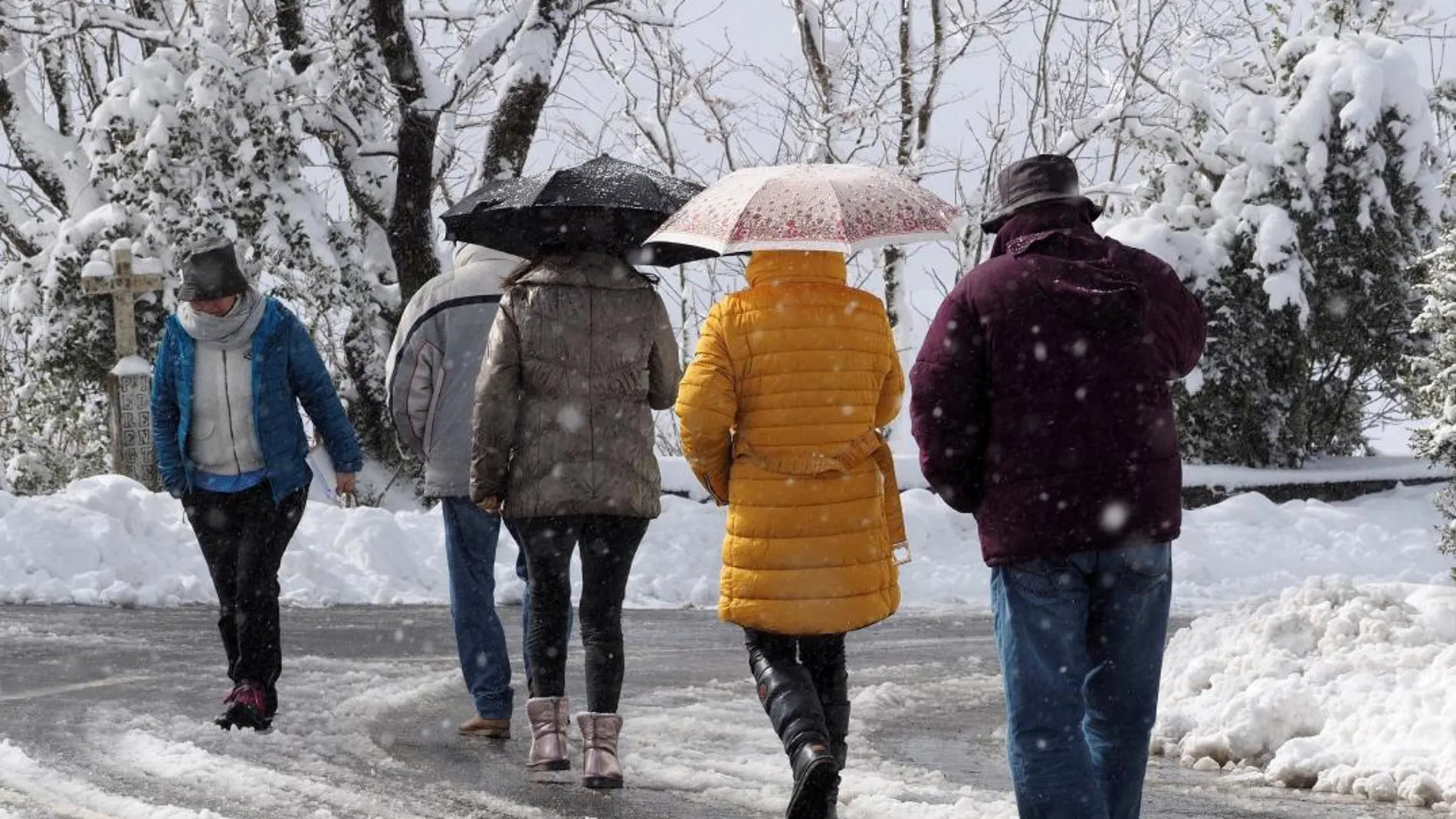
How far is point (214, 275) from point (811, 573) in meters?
2.92

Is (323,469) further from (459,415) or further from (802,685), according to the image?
(802,685)

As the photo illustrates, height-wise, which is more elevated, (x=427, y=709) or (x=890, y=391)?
(x=890, y=391)

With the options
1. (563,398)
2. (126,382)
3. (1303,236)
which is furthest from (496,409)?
(1303,236)

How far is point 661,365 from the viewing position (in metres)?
6.45

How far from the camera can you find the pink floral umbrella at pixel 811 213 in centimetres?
552

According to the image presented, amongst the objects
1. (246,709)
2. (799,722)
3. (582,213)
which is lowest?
(246,709)

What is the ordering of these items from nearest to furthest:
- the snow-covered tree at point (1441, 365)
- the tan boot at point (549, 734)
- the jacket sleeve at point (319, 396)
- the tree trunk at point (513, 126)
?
1. the tan boot at point (549, 734)
2. the jacket sleeve at point (319, 396)
3. the snow-covered tree at point (1441, 365)
4. the tree trunk at point (513, 126)

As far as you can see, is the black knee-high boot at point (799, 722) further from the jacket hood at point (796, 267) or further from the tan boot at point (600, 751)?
the jacket hood at point (796, 267)

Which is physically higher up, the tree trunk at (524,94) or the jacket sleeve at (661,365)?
the tree trunk at (524,94)

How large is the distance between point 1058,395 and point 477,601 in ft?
10.9

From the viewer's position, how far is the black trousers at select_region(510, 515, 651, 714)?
20.6ft

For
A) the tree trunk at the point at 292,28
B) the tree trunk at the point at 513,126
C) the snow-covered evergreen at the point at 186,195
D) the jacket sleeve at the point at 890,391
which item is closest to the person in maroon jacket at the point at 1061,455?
the jacket sleeve at the point at 890,391

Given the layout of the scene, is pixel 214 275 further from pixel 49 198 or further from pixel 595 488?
pixel 49 198

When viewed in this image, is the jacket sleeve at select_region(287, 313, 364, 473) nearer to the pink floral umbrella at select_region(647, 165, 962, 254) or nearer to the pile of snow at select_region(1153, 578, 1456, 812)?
the pink floral umbrella at select_region(647, 165, 962, 254)
